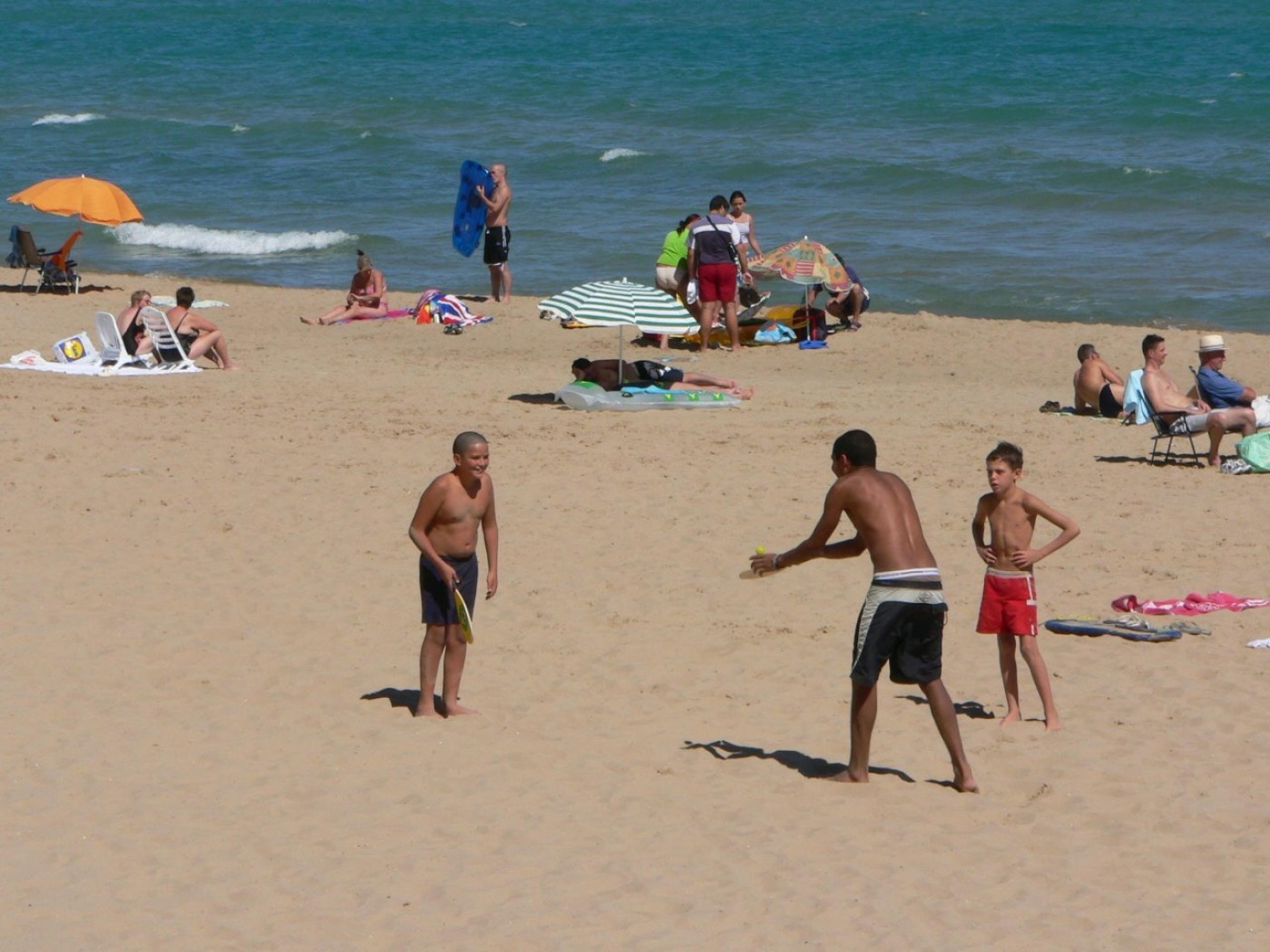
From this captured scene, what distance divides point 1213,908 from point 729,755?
2.05 meters

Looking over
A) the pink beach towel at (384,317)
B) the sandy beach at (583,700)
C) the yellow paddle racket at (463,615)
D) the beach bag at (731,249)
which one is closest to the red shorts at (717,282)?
the beach bag at (731,249)

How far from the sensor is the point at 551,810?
6039mm

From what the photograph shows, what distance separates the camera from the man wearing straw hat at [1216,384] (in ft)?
38.3

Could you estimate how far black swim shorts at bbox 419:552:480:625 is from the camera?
22.2 feet

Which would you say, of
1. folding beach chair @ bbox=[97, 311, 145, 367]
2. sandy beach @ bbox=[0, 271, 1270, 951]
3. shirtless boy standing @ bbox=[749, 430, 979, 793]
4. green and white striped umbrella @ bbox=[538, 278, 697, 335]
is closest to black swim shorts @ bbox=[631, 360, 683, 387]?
green and white striped umbrella @ bbox=[538, 278, 697, 335]

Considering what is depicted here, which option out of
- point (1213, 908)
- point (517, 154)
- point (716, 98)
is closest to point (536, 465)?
point (1213, 908)

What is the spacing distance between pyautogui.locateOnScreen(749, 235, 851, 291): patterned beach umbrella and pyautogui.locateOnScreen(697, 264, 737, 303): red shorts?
646 mm

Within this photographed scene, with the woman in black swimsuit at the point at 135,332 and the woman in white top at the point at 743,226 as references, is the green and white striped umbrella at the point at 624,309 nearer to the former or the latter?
the woman in white top at the point at 743,226

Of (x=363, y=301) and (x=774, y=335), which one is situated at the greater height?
(x=363, y=301)

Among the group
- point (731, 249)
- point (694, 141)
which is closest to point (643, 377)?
point (731, 249)

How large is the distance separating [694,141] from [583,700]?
27746 millimetres

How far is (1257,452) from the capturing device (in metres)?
11.2

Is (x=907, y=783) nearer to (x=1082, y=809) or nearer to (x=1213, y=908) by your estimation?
(x=1082, y=809)

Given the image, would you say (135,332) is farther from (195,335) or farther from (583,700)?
(583,700)
